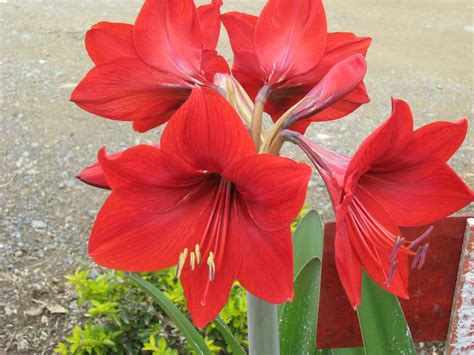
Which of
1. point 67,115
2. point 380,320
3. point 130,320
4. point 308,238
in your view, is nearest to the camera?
point 380,320

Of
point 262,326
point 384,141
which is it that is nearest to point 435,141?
point 384,141

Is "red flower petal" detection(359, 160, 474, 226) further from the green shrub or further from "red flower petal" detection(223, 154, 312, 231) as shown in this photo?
the green shrub

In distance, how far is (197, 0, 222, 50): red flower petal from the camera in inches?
30.0

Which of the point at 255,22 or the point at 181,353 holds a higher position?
the point at 255,22

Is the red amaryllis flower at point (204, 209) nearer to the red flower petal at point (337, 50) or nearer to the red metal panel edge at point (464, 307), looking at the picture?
the red flower petal at point (337, 50)

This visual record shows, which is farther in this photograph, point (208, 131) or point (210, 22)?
point (210, 22)

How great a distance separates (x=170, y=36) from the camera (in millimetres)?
705

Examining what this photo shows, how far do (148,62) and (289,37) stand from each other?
15cm

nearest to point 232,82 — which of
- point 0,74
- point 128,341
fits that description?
point 128,341

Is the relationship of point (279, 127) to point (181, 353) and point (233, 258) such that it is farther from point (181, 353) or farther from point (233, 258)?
point (181, 353)

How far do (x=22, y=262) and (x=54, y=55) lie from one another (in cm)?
162

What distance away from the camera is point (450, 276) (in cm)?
92

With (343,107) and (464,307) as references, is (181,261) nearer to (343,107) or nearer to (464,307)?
(343,107)

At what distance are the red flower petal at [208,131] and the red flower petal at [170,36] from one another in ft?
0.45
